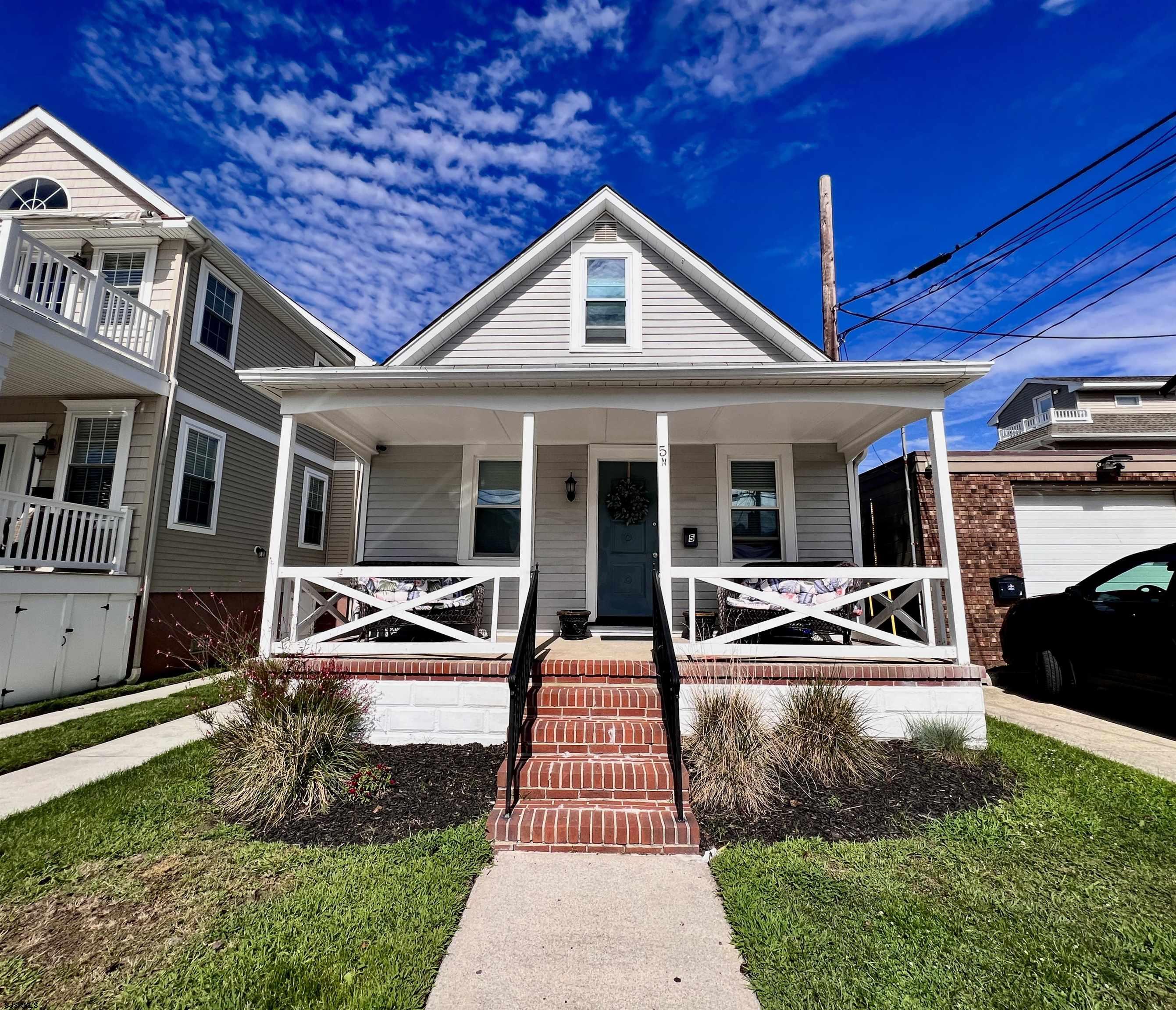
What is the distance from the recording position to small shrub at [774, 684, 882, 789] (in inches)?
160

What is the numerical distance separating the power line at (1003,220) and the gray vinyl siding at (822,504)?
10.0 ft

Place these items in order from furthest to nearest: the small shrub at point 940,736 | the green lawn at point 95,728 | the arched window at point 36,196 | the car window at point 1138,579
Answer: the arched window at point 36,196 < the car window at point 1138,579 < the green lawn at point 95,728 < the small shrub at point 940,736

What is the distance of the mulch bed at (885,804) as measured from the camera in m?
3.38

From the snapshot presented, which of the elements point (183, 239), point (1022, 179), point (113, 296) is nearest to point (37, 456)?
point (113, 296)

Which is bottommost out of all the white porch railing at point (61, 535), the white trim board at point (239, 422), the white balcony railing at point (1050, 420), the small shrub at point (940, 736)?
the small shrub at point (940, 736)

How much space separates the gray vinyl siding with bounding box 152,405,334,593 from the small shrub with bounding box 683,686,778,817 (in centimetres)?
833

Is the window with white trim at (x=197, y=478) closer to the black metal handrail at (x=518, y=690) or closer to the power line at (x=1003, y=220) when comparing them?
the black metal handrail at (x=518, y=690)

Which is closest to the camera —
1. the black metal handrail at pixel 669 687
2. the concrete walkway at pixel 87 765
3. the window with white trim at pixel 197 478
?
the black metal handrail at pixel 669 687

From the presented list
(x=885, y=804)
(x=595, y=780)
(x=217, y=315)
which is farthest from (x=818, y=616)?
(x=217, y=315)

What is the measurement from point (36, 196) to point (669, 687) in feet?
44.0

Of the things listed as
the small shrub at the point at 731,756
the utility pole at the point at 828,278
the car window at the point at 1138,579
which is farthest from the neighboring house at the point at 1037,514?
the small shrub at the point at 731,756

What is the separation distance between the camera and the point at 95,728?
A: 539cm

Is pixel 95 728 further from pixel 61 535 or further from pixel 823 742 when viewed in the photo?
pixel 823 742

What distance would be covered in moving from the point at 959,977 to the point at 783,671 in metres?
2.78
